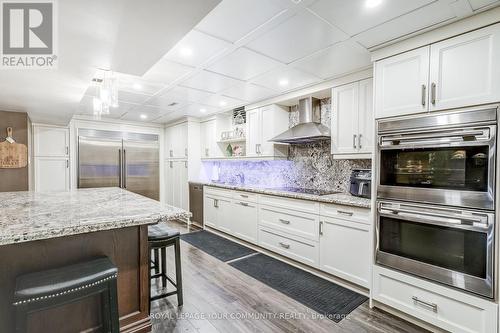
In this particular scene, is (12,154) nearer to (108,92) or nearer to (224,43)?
(108,92)

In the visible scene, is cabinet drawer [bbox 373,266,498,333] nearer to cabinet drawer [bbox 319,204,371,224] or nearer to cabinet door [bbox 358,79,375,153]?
cabinet drawer [bbox 319,204,371,224]

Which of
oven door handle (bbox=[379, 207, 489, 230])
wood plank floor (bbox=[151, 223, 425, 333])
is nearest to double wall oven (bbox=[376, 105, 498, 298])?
oven door handle (bbox=[379, 207, 489, 230])

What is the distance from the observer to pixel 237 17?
170 cm

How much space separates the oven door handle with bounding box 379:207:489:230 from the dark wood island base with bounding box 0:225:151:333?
2.03 m

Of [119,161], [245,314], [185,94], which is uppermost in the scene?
[185,94]

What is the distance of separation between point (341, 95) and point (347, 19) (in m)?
1.26

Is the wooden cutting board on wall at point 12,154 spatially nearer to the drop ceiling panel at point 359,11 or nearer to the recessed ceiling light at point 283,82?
the recessed ceiling light at point 283,82

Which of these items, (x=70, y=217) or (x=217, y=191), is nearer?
(x=70, y=217)

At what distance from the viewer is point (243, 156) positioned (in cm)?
427

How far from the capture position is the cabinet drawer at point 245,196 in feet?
11.9

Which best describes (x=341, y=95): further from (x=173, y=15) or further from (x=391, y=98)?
(x=173, y=15)

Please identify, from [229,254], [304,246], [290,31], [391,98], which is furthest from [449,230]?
[229,254]

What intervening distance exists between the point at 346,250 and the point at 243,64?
7.30 ft

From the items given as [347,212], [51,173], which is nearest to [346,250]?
[347,212]
